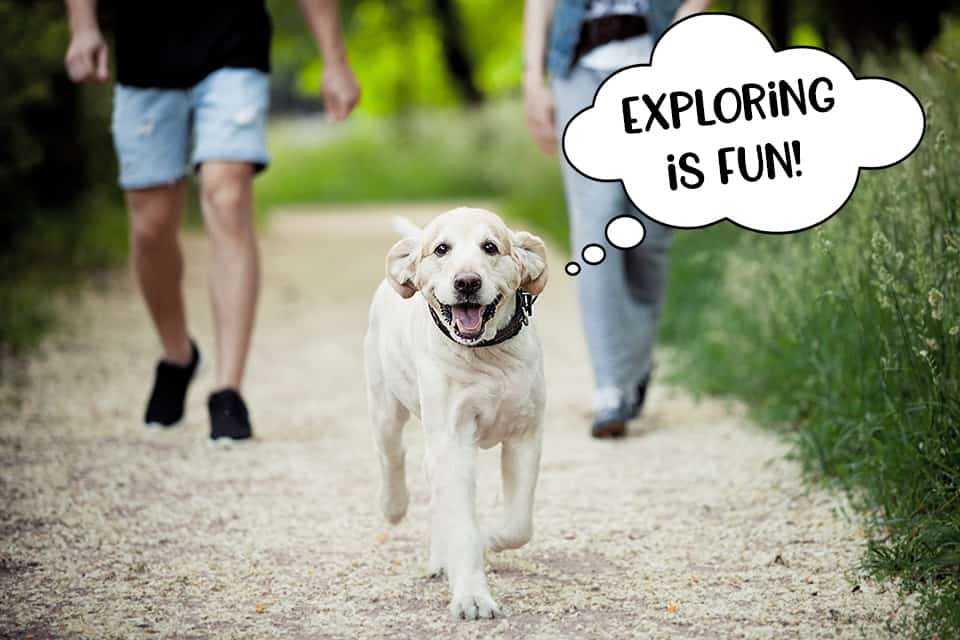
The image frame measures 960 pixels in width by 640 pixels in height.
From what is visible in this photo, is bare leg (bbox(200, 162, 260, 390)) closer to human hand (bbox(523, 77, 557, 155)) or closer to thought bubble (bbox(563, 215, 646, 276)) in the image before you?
human hand (bbox(523, 77, 557, 155))

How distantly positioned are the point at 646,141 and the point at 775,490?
1.19 metres

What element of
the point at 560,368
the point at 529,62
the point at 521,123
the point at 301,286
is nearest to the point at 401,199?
the point at 521,123

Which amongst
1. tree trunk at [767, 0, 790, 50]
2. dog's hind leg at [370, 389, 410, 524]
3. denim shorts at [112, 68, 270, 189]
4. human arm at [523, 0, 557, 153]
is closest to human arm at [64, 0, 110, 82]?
denim shorts at [112, 68, 270, 189]

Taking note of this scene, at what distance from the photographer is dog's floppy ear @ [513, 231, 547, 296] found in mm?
3047

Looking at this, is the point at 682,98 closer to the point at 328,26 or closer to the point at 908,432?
the point at 908,432

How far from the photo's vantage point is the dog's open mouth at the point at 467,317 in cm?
291

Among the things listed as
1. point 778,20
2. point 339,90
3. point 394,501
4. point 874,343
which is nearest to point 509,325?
point 394,501

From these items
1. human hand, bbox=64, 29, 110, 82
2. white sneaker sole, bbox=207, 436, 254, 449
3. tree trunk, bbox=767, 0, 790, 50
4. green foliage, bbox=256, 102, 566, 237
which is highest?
tree trunk, bbox=767, 0, 790, 50

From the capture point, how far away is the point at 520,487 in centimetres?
314

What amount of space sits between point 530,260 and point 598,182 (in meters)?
1.89

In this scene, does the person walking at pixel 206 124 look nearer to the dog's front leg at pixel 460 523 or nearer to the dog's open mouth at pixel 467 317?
the dog's front leg at pixel 460 523

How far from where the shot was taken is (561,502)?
4090mm

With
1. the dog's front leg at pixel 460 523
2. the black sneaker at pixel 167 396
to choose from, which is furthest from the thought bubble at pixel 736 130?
the black sneaker at pixel 167 396

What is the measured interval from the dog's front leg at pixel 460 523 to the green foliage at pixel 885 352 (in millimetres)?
958
